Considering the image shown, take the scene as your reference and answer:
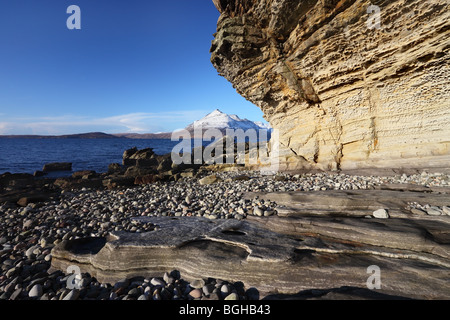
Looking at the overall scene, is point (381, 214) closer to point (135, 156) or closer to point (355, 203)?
point (355, 203)

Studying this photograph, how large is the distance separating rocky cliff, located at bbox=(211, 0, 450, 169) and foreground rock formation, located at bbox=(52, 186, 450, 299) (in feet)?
20.0

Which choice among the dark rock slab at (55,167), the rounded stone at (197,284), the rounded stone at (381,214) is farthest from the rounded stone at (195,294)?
the dark rock slab at (55,167)

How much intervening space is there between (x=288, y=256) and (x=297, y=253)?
0.30 meters

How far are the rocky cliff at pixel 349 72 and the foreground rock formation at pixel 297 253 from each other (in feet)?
20.0

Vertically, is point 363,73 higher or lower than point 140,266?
higher

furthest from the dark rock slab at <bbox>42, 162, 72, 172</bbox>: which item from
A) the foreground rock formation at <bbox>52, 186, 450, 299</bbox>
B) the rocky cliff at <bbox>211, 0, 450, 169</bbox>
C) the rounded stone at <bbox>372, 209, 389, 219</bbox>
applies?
the rounded stone at <bbox>372, 209, 389, 219</bbox>

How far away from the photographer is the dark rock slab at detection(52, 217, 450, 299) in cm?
306

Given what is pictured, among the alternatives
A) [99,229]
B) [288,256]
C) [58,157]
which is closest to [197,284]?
[288,256]

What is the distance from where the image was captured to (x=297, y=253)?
12.2 feet
